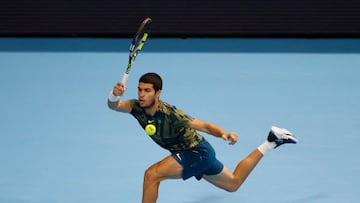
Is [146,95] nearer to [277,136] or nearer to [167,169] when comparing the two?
[167,169]

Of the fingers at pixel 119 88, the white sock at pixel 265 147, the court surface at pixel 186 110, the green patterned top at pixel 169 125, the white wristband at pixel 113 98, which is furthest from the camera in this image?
Answer: the court surface at pixel 186 110

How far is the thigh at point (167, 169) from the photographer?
240 inches

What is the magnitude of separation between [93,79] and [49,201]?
156 inches

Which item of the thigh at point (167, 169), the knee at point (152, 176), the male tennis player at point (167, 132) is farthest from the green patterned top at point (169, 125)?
the knee at point (152, 176)

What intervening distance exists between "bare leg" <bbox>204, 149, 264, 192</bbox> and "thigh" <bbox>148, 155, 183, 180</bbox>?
1.46ft

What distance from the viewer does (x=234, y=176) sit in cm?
662

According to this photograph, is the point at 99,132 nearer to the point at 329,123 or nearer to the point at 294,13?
the point at 329,123

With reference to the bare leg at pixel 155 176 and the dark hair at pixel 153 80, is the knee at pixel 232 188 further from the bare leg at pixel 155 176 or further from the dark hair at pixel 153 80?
the dark hair at pixel 153 80

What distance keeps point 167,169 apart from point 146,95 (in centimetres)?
62

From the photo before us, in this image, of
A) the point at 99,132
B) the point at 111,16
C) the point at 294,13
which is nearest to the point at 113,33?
the point at 111,16

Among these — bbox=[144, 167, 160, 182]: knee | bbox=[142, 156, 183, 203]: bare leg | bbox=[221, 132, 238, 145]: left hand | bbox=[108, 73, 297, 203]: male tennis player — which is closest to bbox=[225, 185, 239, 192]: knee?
bbox=[108, 73, 297, 203]: male tennis player

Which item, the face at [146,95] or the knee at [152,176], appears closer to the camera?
the face at [146,95]

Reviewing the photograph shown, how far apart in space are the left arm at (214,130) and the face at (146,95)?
0.37 meters

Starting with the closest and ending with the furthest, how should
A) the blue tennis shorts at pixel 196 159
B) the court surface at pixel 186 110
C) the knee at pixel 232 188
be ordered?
the blue tennis shorts at pixel 196 159
the knee at pixel 232 188
the court surface at pixel 186 110
